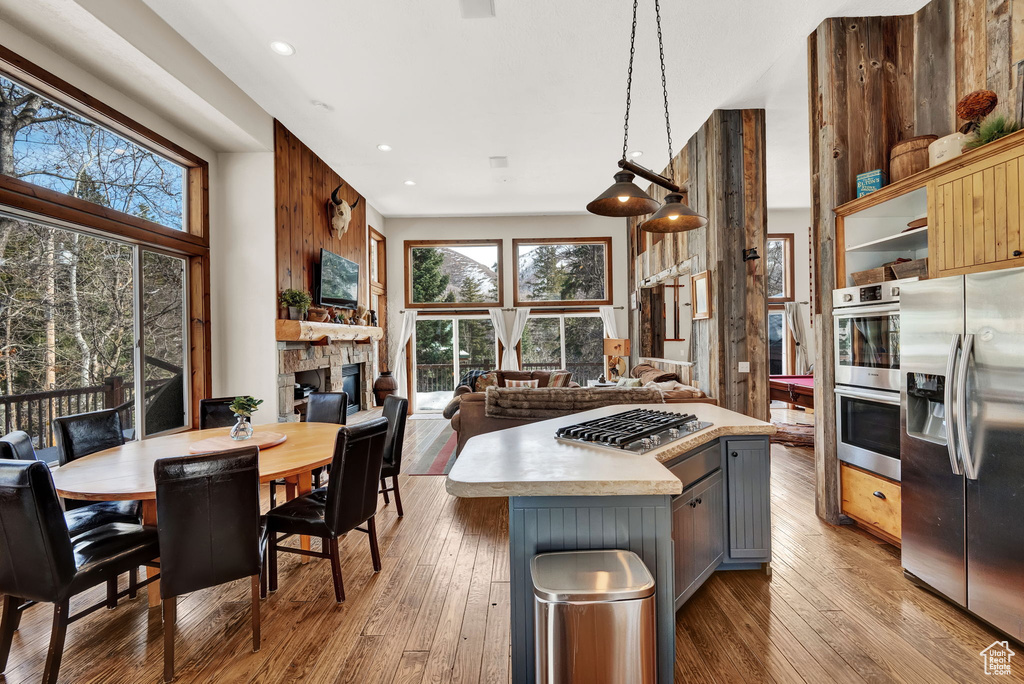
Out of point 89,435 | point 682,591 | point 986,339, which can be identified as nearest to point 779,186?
point 986,339

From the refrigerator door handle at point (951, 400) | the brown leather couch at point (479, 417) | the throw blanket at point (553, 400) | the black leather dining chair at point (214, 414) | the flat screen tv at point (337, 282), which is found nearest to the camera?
the refrigerator door handle at point (951, 400)

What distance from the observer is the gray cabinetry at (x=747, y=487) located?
2.36 metres

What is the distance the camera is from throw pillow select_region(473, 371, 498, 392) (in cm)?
656

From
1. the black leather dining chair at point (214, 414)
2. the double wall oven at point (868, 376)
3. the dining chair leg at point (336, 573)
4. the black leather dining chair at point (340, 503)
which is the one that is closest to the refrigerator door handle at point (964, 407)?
the double wall oven at point (868, 376)

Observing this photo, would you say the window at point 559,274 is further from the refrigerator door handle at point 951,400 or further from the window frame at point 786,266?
the refrigerator door handle at point 951,400

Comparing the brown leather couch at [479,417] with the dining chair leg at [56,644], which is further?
the brown leather couch at [479,417]

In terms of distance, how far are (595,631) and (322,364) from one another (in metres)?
5.18

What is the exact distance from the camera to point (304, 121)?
4605 millimetres

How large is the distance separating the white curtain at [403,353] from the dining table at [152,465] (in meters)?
4.96

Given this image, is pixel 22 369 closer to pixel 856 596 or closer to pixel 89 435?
pixel 89 435

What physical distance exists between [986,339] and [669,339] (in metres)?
4.38

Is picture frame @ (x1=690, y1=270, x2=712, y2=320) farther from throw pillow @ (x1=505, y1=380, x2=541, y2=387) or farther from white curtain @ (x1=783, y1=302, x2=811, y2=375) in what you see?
white curtain @ (x1=783, y1=302, x2=811, y2=375)

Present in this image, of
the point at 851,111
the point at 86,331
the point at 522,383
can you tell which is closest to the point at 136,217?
the point at 86,331

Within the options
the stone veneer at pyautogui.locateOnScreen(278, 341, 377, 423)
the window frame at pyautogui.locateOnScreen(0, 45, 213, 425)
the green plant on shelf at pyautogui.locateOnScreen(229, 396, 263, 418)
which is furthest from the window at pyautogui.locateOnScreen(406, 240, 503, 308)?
the green plant on shelf at pyautogui.locateOnScreen(229, 396, 263, 418)
